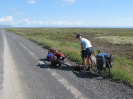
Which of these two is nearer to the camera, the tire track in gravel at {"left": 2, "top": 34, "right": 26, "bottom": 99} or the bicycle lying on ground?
the tire track in gravel at {"left": 2, "top": 34, "right": 26, "bottom": 99}

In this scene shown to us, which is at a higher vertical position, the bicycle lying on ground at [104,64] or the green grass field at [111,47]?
the bicycle lying on ground at [104,64]

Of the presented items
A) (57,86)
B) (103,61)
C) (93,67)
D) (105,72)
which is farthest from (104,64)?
(57,86)

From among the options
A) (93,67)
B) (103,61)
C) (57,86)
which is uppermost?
(103,61)

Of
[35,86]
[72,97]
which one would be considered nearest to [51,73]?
[35,86]

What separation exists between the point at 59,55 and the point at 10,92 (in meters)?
6.16

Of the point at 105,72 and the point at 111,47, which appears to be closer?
the point at 105,72

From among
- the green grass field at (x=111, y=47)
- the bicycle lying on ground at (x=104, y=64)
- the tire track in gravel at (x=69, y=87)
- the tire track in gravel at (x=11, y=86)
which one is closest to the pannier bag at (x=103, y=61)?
the bicycle lying on ground at (x=104, y=64)

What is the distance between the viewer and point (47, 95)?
663 centimetres

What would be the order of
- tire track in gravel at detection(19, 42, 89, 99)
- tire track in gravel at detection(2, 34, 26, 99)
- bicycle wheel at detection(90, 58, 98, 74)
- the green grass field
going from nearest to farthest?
tire track in gravel at detection(19, 42, 89, 99)
tire track in gravel at detection(2, 34, 26, 99)
the green grass field
bicycle wheel at detection(90, 58, 98, 74)

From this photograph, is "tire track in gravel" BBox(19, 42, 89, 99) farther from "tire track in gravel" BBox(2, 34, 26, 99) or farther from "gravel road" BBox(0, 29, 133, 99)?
"tire track in gravel" BBox(2, 34, 26, 99)

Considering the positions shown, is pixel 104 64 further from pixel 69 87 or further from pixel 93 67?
pixel 69 87

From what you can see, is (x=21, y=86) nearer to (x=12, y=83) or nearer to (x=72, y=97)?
(x=12, y=83)

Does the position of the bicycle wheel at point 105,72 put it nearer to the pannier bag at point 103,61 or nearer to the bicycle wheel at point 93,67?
the pannier bag at point 103,61

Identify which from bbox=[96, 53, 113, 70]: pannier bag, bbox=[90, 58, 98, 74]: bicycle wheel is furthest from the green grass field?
bbox=[90, 58, 98, 74]: bicycle wheel
